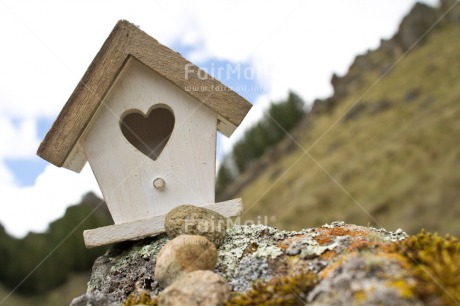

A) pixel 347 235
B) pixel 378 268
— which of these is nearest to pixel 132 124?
pixel 347 235

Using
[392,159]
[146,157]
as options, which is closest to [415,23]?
[392,159]

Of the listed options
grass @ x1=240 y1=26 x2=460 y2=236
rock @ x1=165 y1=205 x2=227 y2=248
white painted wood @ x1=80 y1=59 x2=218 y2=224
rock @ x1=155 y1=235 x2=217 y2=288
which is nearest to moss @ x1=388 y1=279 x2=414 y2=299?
rock @ x1=155 y1=235 x2=217 y2=288

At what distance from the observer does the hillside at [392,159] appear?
86.2ft

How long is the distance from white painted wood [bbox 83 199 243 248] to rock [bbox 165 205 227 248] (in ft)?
1.20

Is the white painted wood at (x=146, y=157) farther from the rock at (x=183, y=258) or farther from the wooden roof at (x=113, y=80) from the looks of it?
the rock at (x=183, y=258)

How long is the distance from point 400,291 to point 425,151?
105 feet

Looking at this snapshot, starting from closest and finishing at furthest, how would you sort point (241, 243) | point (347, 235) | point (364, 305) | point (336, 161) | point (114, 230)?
point (364, 305) < point (347, 235) < point (241, 243) < point (114, 230) < point (336, 161)

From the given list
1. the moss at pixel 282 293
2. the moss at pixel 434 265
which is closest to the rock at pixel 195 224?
the moss at pixel 282 293

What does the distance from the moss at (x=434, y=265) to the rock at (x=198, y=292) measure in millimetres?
1211

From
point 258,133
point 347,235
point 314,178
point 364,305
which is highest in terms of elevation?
point 258,133

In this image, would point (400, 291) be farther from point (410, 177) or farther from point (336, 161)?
point (336, 161)

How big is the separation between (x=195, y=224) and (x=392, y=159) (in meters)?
32.5

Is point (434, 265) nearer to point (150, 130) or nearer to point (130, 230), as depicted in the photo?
point (130, 230)

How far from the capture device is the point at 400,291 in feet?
8.41
